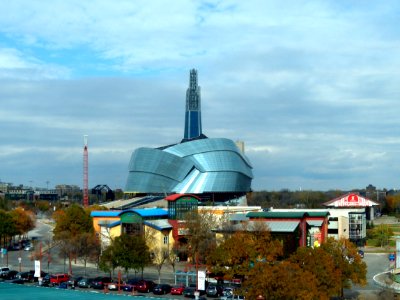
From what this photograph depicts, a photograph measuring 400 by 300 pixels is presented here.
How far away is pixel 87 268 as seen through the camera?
59.8m

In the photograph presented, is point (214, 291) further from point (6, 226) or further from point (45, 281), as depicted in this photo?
point (6, 226)

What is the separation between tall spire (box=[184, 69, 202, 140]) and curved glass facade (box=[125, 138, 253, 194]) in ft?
171

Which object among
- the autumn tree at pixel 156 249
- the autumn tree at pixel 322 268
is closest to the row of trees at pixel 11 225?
the autumn tree at pixel 156 249

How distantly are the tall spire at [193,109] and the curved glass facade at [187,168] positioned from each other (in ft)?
171

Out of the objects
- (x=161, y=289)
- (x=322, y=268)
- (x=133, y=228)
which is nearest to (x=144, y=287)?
(x=161, y=289)

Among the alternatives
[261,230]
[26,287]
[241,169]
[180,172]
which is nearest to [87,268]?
[26,287]

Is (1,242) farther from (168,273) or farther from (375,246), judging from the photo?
(375,246)

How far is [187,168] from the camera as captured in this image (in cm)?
12350

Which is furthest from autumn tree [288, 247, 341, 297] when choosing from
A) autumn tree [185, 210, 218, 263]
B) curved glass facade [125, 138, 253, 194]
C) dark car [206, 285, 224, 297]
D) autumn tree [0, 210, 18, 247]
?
curved glass facade [125, 138, 253, 194]

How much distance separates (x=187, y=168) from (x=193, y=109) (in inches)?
2453

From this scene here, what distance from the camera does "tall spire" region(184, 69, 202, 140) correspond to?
18288cm

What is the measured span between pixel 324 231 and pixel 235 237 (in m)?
23.7

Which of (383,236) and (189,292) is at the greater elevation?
(383,236)

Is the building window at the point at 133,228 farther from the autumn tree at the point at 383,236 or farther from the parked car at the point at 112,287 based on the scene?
the autumn tree at the point at 383,236
